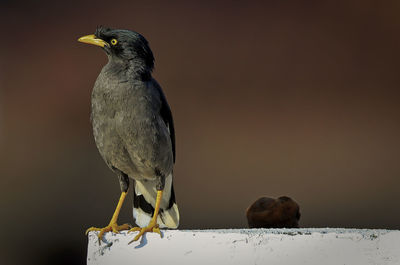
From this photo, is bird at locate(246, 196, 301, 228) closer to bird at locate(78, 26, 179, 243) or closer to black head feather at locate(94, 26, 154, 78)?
bird at locate(78, 26, 179, 243)

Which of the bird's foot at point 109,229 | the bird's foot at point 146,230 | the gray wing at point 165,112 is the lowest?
the bird's foot at point 109,229

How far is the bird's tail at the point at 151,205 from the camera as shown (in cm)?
320

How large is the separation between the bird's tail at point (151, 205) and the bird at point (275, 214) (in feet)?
1.68

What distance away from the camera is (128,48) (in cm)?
295

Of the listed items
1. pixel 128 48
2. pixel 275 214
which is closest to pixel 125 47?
pixel 128 48

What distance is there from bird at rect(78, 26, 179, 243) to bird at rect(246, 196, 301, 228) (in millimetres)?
604

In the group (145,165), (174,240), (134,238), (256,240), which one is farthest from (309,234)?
(145,165)

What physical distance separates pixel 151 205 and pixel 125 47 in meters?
1.01

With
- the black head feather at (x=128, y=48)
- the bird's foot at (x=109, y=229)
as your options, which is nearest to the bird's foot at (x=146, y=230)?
the bird's foot at (x=109, y=229)

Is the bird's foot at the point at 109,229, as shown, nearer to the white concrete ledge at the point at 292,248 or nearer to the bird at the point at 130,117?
the bird at the point at 130,117

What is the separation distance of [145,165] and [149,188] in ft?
1.11

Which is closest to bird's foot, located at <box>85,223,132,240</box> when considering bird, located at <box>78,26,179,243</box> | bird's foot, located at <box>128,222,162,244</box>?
bird, located at <box>78,26,179,243</box>

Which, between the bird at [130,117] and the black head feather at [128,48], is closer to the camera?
the bird at [130,117]

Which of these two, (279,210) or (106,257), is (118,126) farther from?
(279,210)
